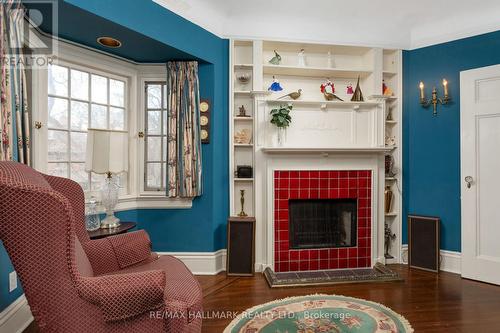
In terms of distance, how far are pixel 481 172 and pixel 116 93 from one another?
3.94 metres

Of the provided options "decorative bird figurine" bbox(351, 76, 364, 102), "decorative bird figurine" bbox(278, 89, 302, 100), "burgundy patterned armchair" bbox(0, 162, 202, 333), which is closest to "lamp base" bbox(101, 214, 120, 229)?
"burgundy patterned armchair" bbox(0, 162, 202, 333)

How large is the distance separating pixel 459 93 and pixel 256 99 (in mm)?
2237

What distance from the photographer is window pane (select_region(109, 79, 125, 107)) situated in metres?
3.09

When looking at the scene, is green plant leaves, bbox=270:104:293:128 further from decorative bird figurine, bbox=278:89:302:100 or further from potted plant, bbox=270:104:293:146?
decorative bird figurine, bbox=278:89:302:100

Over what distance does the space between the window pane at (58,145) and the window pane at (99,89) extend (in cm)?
49

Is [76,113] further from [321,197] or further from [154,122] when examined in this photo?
[321,197]

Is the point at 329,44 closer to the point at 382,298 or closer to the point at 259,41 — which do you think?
the point at 259,41

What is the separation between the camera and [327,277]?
296 cm

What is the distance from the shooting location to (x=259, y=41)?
326 centimetres

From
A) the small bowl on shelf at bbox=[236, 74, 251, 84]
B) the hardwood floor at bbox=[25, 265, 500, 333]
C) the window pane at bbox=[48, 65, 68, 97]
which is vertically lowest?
the hardwood floor at bbox=[25, 265, 500, 333]

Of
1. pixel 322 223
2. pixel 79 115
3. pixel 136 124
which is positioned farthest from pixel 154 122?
pixel 322 223

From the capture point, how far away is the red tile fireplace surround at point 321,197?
3201 millimetres

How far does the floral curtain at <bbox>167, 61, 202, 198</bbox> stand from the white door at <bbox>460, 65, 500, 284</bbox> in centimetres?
286

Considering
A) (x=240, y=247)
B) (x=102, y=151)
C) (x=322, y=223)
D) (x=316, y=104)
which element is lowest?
(x=240, y=247)
